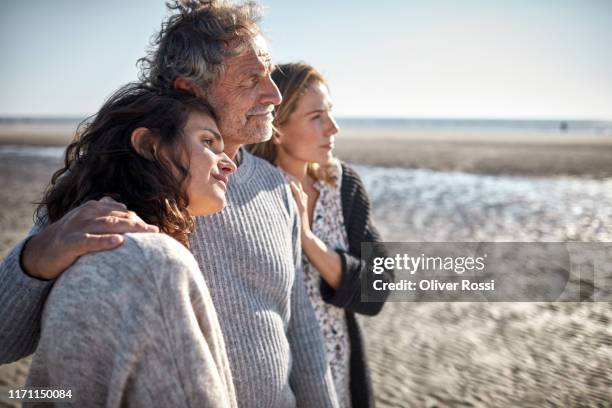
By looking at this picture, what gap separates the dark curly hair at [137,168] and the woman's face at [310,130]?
4.13ft

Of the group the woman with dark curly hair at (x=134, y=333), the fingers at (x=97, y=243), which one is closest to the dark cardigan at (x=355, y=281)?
the woman with dark curly hair at (x=134, y=333)

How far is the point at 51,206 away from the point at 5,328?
0.39 m

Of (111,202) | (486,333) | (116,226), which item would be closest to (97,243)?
(116,226)

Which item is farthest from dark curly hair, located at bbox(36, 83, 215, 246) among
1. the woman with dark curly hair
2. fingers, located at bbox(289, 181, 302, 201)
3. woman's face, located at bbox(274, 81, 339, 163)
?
woman's face, located at bbox(274, 81, 339, 163)

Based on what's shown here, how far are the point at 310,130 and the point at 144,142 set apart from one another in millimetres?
1462

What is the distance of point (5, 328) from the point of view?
139cm

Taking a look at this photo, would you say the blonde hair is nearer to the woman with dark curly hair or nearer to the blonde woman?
the blonde woman

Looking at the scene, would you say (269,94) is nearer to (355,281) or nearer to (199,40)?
(199,40)

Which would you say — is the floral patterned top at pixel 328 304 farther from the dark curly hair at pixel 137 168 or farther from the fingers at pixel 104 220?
the fingers at pixel 104 220

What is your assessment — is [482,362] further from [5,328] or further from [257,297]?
[5,328]

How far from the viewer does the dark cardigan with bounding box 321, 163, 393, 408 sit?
2.59m

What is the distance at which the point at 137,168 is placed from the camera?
1440mm

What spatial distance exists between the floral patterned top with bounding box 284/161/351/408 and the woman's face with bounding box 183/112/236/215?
1110 millimetres

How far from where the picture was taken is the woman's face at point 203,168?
59.9 inches
